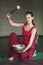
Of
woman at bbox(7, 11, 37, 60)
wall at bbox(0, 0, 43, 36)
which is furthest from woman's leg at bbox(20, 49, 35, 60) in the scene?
wall at bbox(0, 0, 43, 36)

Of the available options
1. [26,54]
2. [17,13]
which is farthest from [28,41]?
[17,13]

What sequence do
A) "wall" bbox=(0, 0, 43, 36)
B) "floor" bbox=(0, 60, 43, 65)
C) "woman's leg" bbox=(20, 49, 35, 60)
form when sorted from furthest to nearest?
"wall" bbox=(0, 0, 43, 36), "woman's leg" bbox=(20, 49, 35, 60), "floor" bbox=(0, 60, 43, 65)

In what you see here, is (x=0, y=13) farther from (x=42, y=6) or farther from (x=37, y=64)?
(x=37, y=64)

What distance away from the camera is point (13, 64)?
181 cm

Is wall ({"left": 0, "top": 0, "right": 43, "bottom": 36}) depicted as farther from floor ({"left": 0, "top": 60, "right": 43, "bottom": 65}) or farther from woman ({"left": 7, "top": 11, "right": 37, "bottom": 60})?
floor ({"left": 0, "top": 60, "right": 43, "bottom": 65})

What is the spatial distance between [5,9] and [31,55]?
1.62 metres

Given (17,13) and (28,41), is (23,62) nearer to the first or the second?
(28,41)

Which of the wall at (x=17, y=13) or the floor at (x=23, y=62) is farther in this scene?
the wall at (x=17, y=13)

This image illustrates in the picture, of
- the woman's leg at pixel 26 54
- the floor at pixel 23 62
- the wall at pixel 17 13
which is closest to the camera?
the floor at pixel 23 62

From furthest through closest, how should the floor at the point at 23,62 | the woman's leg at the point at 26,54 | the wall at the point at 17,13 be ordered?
the wall at the point at 17,13, the woman's leg at the point at 26,54, the floor at the point at 23,62

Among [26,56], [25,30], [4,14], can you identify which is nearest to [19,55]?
[26,56]

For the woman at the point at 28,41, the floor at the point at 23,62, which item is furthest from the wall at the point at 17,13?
the floor at the point at 23,62

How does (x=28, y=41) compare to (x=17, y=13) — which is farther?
(x=17, y=13)

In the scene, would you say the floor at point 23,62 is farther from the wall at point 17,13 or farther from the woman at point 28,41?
the wall at point 17,13
